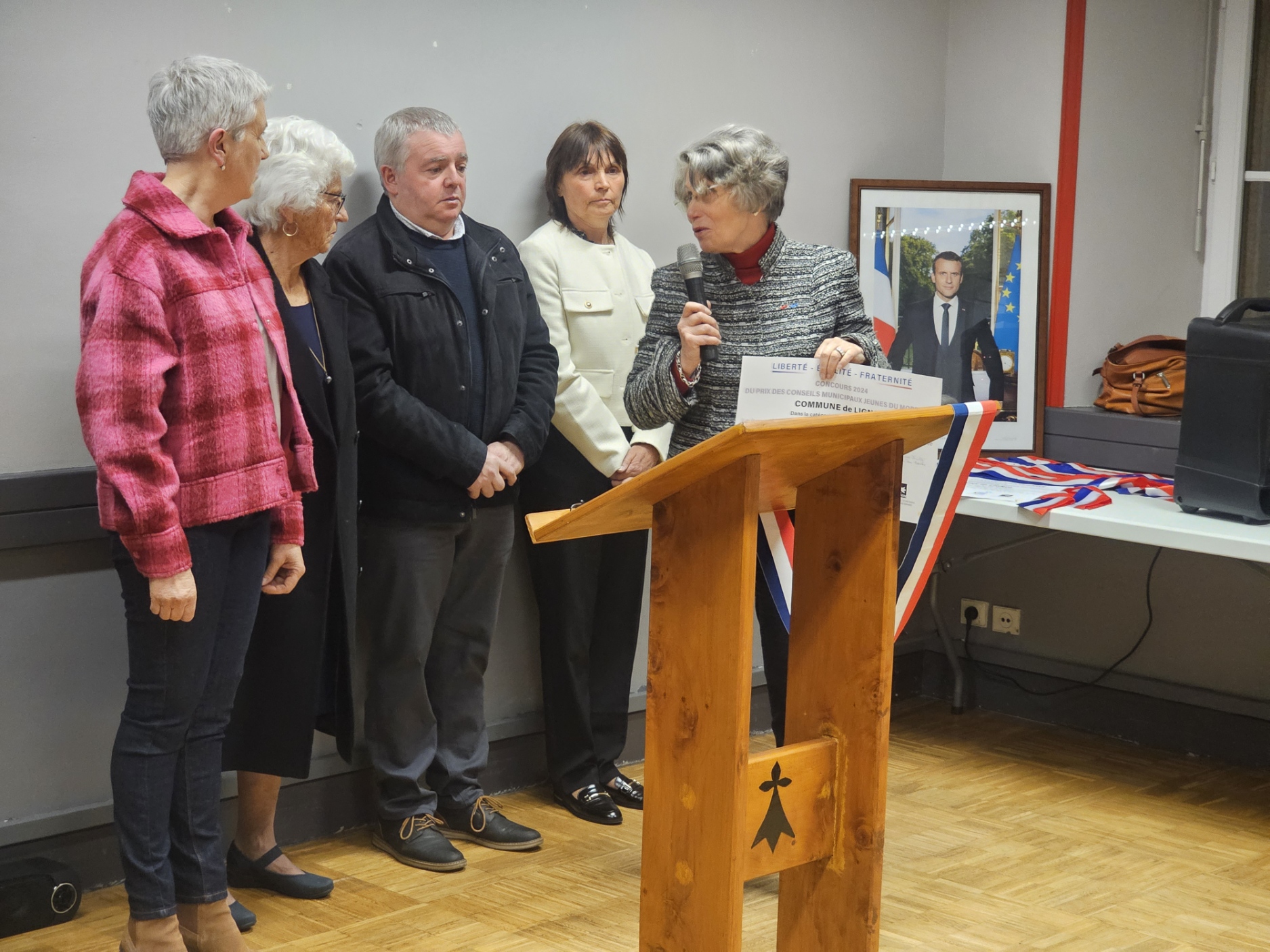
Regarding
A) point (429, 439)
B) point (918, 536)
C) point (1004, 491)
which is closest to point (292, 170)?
point (429, 439)

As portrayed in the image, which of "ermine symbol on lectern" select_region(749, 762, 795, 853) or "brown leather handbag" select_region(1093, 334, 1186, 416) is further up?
"brown leather handbag" select_region(1093, 334, 1186, 416)

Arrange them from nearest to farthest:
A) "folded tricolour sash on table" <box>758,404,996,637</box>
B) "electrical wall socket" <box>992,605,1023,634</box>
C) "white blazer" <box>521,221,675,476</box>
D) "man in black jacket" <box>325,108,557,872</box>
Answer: "folded tricolour sash on table" <box>758,404,996,637</box> → "man in black jacket" <box>325,108,557,872</box> → "white blazer" <box>521,221,675,476</box> → "electrical wall socket" <box>992,605,1023,634</box>

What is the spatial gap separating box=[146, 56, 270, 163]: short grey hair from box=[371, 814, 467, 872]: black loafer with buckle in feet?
5.07

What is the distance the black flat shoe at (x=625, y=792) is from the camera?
11.1 ft

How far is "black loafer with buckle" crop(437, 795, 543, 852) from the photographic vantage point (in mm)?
3072

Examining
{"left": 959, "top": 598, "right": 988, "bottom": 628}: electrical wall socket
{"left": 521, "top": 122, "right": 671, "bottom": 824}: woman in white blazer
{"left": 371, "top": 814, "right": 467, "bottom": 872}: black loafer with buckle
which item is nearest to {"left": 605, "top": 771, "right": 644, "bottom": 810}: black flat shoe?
{"left": 521, "top": 122, "right": 671, "bottom": 824}: woman in white blazer

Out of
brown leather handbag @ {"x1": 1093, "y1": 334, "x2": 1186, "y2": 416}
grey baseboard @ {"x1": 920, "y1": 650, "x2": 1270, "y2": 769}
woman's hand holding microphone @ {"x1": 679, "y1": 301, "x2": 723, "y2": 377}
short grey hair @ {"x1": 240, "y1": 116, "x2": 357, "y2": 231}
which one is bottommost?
grey baseboard @ {"x1": 920, "y1": 650, "x2": 1270, "y2": 769}

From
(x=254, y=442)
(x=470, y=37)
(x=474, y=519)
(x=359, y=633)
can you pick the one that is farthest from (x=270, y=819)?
(x=470, y=37)

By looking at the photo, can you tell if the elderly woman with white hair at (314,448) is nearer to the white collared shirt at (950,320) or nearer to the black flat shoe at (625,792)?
A: the black flat shoe at (625,792)

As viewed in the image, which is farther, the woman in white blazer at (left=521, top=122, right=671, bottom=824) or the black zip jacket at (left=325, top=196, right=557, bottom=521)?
the woman in white blazer at (left=521, top=122, right=671, bottom=824)

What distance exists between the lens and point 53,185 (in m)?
2.62

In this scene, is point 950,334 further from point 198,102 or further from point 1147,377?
point 198,102

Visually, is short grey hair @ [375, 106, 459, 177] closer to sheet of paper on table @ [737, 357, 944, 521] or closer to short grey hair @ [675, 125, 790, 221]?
short grey hair @ [675, 125, 790, 221]

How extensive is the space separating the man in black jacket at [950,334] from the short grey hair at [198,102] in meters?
2.36
